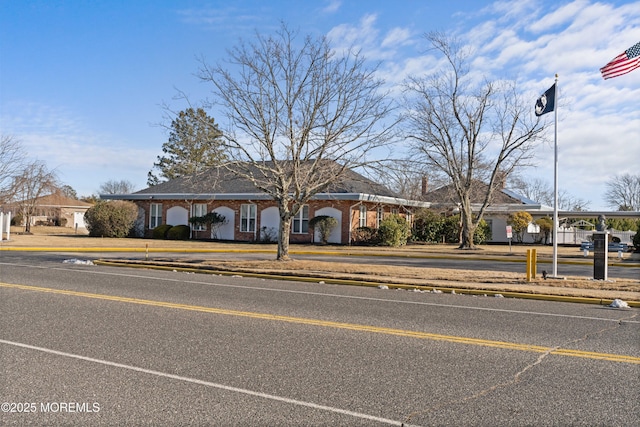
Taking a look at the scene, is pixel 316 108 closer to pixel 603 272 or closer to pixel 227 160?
pixel 227 160

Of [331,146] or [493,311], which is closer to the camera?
[493,311]

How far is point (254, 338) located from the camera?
816 centimetres

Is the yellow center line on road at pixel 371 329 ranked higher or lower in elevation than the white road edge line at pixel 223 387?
higher

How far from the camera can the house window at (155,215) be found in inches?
1678

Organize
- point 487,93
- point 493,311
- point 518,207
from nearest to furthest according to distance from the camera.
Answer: point 493,311 < point 487,93 < point 518,207

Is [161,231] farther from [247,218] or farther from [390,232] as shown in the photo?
[390,232]

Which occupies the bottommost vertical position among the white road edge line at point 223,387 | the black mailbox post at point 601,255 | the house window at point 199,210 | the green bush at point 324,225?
the white road edge line at point 223,387

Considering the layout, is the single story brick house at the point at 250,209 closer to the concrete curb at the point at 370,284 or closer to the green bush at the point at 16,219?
the concrete curb at the point at 370,284

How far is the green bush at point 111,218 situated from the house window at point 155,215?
2502 millimetres

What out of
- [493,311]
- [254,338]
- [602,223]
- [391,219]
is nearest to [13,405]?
[254,338]

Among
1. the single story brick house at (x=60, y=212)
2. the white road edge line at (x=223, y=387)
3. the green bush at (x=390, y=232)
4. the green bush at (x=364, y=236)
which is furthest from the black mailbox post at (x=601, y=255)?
the single story brick house at (x=60, y=212)

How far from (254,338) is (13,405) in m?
3.39

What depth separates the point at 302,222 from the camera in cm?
3828


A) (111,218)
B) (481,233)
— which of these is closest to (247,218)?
(111,218)
